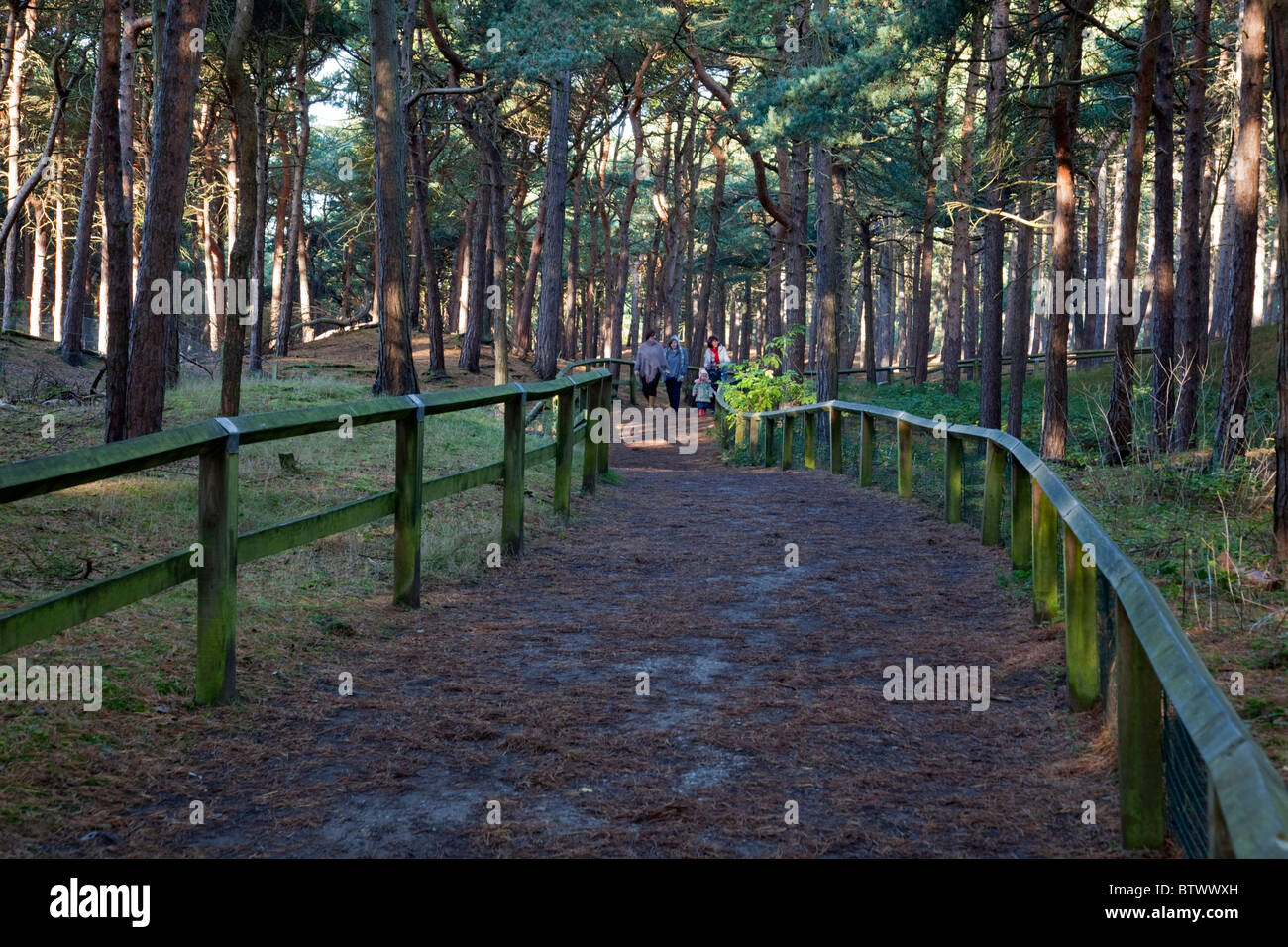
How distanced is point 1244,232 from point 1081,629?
10970 mm

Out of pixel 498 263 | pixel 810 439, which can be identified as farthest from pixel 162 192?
pixel 498 263

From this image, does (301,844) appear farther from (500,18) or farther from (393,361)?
(500,18)

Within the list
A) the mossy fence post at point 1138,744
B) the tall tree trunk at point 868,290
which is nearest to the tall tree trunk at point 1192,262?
the mossy fence post at point 1138,744

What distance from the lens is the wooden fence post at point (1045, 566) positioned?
6.74 metres

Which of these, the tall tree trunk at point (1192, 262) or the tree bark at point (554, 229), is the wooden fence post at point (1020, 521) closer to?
the tall tree trunk at point (1192, 262)

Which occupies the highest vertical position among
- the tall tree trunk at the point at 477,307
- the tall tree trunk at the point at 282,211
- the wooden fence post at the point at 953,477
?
the tall tree trunk at the point at 282,211

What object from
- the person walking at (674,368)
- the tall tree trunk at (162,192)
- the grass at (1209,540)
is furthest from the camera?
the person walking at (674,368)

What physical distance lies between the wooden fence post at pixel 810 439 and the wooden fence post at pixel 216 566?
13.9m

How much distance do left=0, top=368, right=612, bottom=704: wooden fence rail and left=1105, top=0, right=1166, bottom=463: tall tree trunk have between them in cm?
1060

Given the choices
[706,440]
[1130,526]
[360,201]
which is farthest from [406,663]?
[360,201]

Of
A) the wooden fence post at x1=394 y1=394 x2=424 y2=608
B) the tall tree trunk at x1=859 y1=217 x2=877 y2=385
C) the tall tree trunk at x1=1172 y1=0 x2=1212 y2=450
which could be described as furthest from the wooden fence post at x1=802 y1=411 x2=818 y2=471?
the tall tree trunk at x1=859 y1=217 x2=877 y2=385

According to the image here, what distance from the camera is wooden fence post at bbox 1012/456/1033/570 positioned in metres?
8.15

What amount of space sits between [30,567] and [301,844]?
3.90 m

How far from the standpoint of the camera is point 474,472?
312 inches
